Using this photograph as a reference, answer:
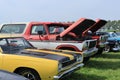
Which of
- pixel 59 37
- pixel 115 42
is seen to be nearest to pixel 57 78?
pixel 59 37

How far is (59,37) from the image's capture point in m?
11.9

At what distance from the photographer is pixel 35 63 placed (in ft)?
24.6

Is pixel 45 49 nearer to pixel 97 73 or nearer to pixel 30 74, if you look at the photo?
pixel 30 74

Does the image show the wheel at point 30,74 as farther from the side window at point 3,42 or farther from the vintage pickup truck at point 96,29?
the vintage pickup truck at point 96,29

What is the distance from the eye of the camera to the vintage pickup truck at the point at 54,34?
37.7 ft

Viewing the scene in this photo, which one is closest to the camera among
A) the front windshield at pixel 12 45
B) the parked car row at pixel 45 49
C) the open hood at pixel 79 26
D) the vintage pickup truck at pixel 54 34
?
the parked car row at pixel 45 49

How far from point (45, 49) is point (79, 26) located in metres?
3.32

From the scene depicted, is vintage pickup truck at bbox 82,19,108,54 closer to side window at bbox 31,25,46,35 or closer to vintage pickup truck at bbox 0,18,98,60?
vintage pickup truck at bbox 0,18,98,60

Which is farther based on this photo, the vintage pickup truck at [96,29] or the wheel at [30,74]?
the vintage pickup truck at [96,29]

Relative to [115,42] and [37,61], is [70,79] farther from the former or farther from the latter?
[115,42]

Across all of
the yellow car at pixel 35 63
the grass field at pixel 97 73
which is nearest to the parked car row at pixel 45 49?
the yellow car at pixel 35 63

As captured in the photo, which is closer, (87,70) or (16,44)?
(16,44)

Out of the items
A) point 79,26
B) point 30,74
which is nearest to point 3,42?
point 30,74

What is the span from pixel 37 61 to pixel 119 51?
12669 millimetres
